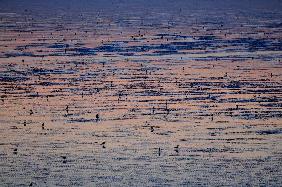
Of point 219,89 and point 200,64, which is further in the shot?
point 200,64

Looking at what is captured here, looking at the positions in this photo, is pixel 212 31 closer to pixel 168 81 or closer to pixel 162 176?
pixel 168 81

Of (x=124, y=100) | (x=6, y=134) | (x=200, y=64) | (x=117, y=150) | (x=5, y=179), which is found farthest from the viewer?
(x=200, y=64)

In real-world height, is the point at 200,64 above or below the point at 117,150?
above

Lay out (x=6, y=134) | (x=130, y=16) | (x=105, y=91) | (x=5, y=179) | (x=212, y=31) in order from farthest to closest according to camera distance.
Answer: (x=130, y=16), (x=212, y=31), (x=105, y=91), (x=6, y=134), (x=5, y=179)

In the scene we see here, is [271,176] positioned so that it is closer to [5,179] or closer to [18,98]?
[5,179]

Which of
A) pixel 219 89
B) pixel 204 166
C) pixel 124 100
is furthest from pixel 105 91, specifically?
pixel 204 166

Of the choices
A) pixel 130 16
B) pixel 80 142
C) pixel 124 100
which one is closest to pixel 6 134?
pixel 80 142

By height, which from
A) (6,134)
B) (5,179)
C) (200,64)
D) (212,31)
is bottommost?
(5,179)
